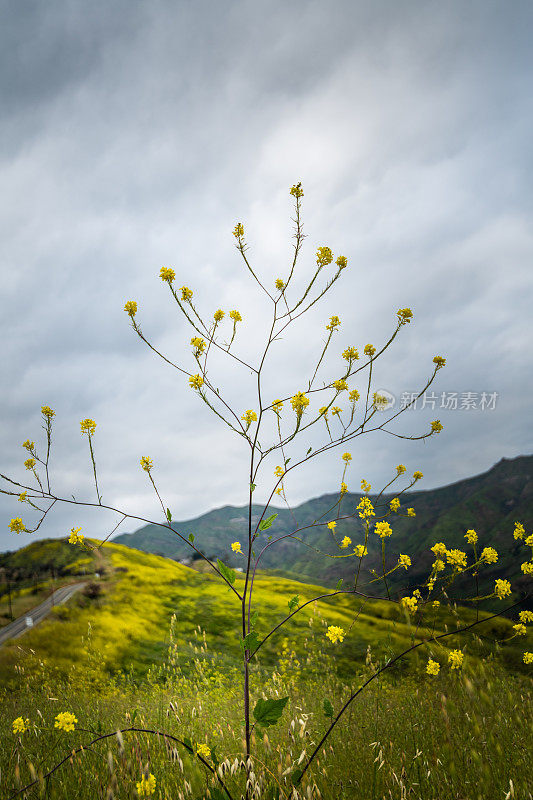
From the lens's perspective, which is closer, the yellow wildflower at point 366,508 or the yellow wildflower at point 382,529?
the yellow wildflower at point 382,529

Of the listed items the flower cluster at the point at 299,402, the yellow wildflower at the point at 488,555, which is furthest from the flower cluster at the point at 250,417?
the yellow wildflower at the point at 488,555

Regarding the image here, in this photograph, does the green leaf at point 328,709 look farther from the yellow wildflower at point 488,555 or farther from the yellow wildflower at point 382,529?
the yellow wildflower at point 488,555

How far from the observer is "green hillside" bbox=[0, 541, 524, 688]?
13.1 meters

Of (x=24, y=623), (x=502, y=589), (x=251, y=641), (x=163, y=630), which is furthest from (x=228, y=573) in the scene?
(x=24, y=623)

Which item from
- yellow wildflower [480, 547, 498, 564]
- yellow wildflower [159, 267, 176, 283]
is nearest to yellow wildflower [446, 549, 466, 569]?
yellow wildflower [480, 547, 498, 564]

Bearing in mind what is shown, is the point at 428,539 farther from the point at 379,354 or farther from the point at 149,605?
the point at 379,354

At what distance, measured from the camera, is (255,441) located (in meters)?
4.00

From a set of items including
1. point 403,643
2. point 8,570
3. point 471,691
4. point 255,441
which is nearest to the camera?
point 471,691

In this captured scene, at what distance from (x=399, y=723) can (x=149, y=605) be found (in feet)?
48.3

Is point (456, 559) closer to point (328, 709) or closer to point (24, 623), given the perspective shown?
point (328, 709)


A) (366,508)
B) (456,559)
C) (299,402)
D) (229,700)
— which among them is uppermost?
(299,402)

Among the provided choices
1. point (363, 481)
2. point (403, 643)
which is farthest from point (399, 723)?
point (403, 643)

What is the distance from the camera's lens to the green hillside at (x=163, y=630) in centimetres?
1309

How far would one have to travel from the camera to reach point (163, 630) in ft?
55.0
